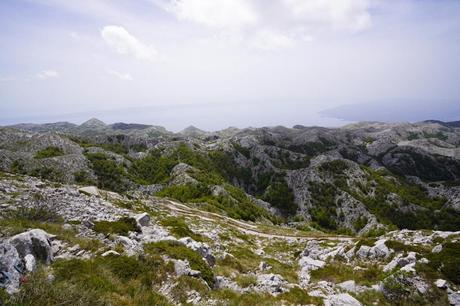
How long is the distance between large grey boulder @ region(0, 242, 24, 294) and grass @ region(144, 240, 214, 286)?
668 cm

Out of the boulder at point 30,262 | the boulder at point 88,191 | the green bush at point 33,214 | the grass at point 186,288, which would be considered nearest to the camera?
the boulder at point 30,262

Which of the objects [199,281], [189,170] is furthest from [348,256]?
[189,170]

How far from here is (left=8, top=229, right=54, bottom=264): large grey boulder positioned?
12.4 meters

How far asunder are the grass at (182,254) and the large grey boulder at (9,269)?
6.68m

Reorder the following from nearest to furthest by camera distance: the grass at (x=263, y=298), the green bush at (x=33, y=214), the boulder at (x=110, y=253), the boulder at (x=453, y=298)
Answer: the grass at (x=263, y=298), the boulder at (x=110, y=253), the boulder at (x=453, y=298), the green bush at (x=33, y=214)

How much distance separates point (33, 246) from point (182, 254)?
6.95m

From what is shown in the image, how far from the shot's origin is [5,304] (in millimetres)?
7770

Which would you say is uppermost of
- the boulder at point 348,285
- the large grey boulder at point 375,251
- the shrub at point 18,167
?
the boulder at point 348,285

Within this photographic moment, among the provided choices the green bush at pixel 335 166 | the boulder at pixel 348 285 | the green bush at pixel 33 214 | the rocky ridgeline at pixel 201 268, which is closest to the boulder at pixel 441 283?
the rocky ridgeline at pixel 201 268

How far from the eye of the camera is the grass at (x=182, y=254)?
49.5 feet

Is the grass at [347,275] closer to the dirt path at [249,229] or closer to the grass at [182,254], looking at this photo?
the grass at [182,254]

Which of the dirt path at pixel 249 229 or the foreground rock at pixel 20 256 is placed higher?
the foreground rock at pixel 20 256

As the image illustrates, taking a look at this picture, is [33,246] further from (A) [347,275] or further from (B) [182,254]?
(A) [347,275]

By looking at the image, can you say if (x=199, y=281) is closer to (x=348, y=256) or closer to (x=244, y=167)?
(x=348, y=256)
